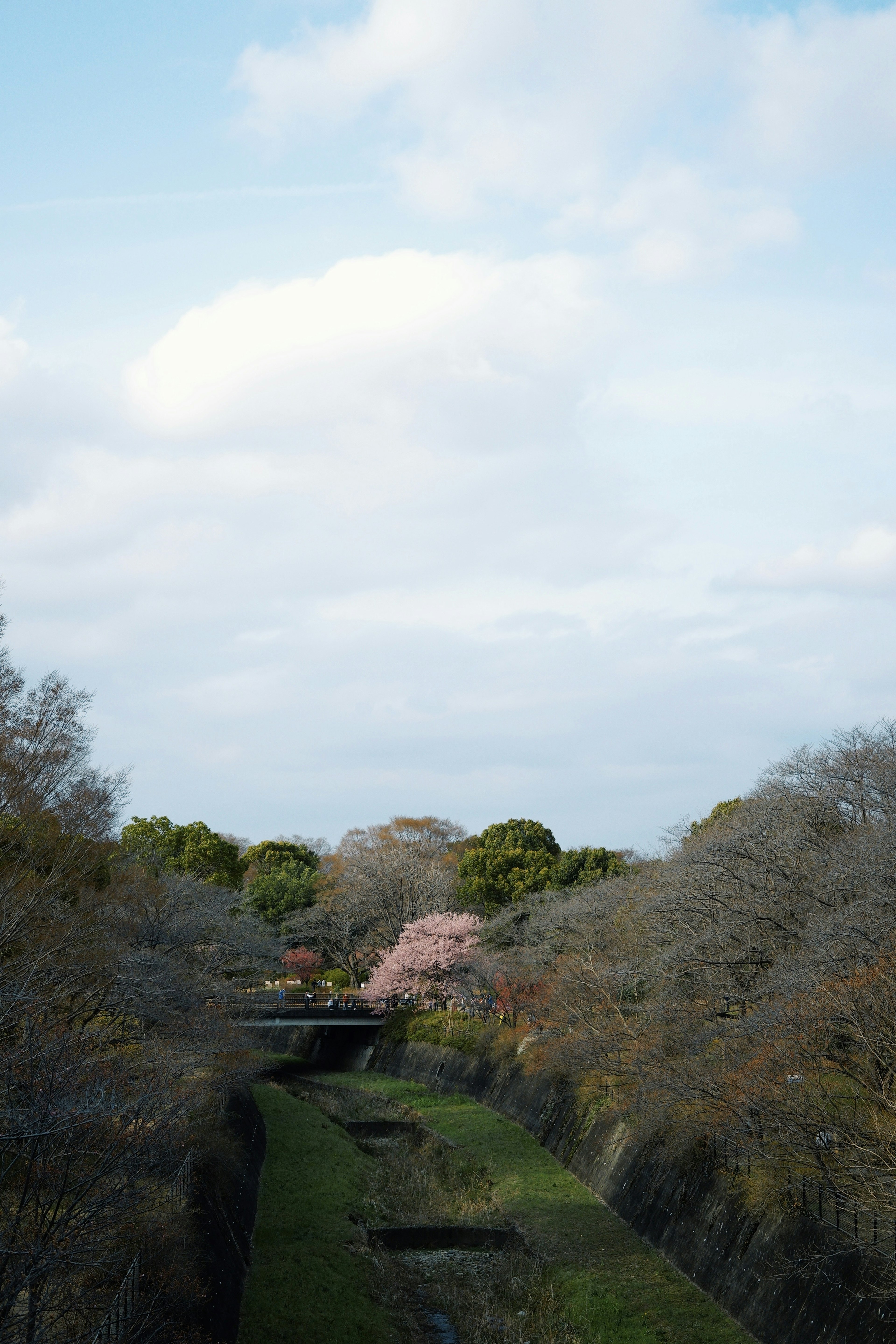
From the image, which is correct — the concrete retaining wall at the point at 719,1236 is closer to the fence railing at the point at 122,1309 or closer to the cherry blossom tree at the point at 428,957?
the fence railing at the point at 122,1309

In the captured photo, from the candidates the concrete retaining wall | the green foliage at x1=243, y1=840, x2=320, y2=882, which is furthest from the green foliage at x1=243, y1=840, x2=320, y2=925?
the concrete retaining wall

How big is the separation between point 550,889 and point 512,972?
38.9 feet

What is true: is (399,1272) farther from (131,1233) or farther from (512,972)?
(512,972)

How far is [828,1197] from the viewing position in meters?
18.1

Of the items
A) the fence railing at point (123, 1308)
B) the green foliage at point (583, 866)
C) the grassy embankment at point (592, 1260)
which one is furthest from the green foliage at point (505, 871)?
the fence railing at point (123, 1308)

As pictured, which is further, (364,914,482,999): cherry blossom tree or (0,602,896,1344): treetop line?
(364,914,482,999): cherry blossom tree

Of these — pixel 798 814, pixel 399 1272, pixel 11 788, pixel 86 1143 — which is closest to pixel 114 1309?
pixel 86 1143

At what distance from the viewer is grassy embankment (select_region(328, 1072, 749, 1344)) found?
1989cm

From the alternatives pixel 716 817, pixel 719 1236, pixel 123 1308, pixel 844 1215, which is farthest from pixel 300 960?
pixel 123 1308

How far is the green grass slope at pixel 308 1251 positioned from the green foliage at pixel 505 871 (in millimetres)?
28407

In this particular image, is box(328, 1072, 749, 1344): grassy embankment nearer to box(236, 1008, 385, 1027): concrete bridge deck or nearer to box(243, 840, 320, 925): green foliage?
box(236, 1008, 385, 1027): concrete bridge deck

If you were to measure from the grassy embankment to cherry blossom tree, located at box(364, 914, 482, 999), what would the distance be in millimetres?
20844

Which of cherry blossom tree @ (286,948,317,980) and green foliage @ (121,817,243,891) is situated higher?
green foliage @ (121,817,243,891)

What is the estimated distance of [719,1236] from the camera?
21766mm
